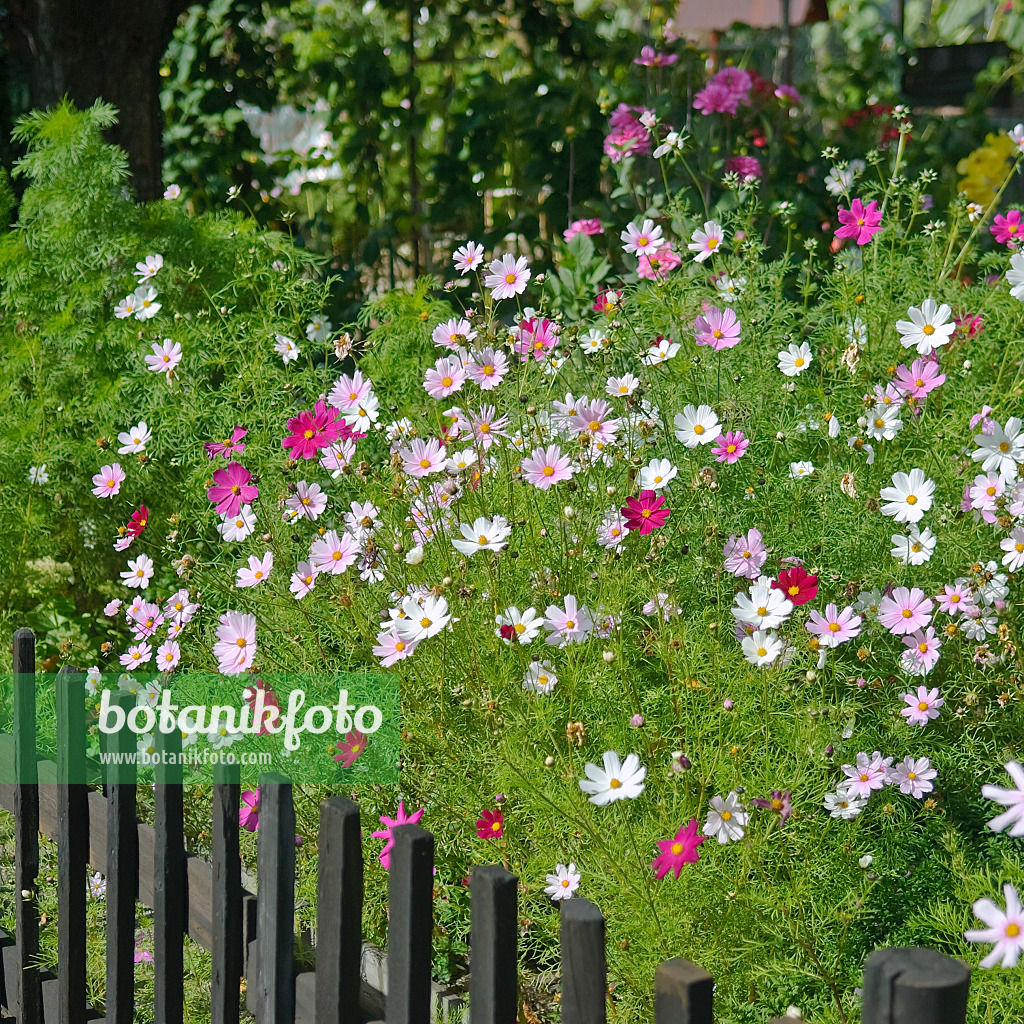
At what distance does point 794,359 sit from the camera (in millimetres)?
2135

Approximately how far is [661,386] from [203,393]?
105cm

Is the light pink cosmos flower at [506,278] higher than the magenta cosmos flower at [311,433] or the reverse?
higher

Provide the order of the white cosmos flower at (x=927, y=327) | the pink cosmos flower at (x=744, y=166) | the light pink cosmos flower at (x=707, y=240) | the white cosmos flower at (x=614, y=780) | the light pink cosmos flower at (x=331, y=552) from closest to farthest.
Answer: the white cosmos flower at (x=614, y=780), the light pink cosmos flower at (x=331, y=552), the white cosmos flower at (x=927, y=327), the light pink cosmos flower at (x=707, y=240), the pink cosmos flower at (x=744, y=166)

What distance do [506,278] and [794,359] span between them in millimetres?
558

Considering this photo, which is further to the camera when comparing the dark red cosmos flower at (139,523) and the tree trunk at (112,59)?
the tree trunk at (112,59)

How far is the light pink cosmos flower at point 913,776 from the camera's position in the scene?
1.67 m

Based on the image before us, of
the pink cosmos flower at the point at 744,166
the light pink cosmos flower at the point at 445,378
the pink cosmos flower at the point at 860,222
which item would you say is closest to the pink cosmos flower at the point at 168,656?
the light pink cosmos flower at the point at 445,378

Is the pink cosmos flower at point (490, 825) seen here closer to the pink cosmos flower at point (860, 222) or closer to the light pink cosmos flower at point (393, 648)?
the light pink cosmos flower at point (393, 648)

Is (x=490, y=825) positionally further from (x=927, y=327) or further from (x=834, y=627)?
(x=927, y=327)

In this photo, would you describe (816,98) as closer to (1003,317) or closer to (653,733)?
(1003,317)

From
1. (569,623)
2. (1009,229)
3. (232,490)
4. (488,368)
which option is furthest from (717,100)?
(569,623)

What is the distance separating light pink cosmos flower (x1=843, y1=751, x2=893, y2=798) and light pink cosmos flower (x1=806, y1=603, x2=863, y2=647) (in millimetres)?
164

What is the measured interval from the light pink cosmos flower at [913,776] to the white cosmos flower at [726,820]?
14.2 inches

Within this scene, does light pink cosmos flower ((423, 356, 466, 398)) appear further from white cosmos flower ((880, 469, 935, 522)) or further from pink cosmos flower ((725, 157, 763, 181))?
pink cosmos flower ((725, 157, 763, 181))
